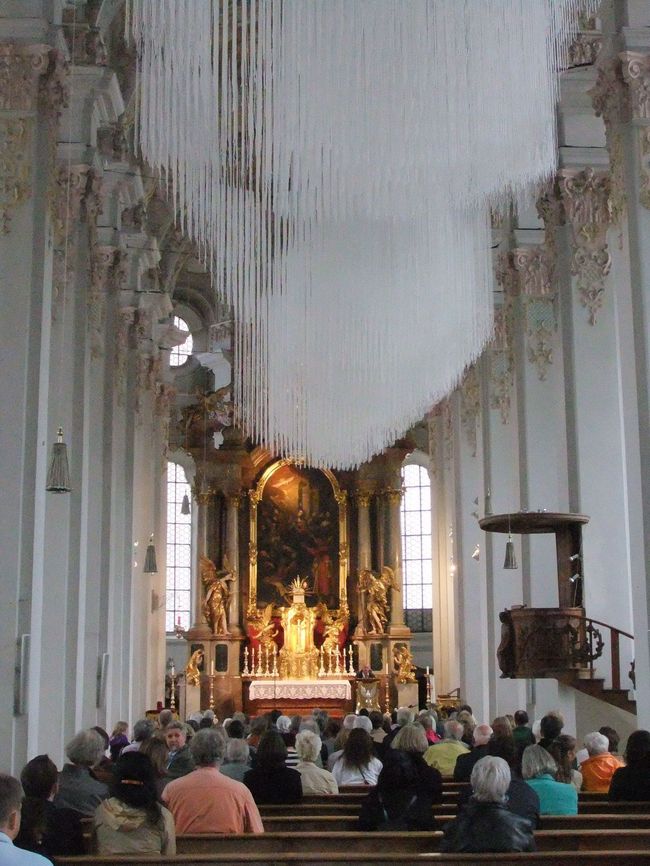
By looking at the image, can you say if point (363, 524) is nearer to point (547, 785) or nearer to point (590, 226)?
point (590, 226)

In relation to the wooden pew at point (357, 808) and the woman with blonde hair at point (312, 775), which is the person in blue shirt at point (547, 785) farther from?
the woman with blonde hair at point (312, 775)

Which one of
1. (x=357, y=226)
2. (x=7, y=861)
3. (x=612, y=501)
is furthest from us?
(x=357, y=226)

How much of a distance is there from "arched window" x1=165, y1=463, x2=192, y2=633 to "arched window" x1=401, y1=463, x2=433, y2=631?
6.61 metres

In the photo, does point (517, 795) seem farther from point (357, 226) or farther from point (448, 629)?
point (448, 629)

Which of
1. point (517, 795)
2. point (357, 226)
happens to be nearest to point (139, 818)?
point (517, 795)

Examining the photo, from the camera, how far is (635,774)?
9.51 metres

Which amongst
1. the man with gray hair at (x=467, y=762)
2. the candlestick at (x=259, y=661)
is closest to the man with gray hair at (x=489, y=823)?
the man with gray hair at (x=467, y=762)

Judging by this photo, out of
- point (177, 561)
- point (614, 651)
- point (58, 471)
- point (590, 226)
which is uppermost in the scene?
point (590, 226)

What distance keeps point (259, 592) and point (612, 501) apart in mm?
20227

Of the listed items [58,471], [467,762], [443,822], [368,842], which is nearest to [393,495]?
[58,471]

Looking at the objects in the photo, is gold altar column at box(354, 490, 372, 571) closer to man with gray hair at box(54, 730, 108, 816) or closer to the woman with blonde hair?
the woman with blonde hair

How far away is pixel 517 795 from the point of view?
7.50m

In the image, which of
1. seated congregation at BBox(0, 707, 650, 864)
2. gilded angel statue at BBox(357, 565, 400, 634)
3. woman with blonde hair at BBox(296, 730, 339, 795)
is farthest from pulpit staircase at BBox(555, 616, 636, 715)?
gilded angel statue at BBox(357, 565, 400, 634)

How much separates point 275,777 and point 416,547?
103 ft
